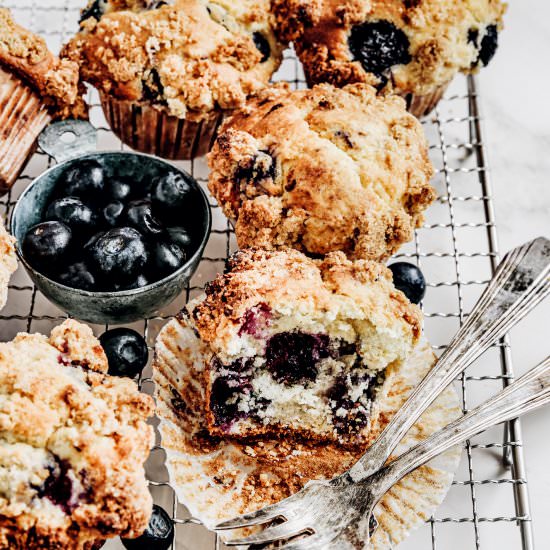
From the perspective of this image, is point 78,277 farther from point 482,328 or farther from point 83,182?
point 482,328

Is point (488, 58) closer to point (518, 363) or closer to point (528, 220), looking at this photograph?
point (528, 220)

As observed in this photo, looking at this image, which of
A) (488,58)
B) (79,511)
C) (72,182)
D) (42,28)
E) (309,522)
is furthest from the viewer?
(42,28)

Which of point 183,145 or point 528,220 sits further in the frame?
point 528,220

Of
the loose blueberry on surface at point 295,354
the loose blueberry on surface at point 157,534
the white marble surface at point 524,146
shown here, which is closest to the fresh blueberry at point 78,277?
the loose blueberry on surface at point 295,354

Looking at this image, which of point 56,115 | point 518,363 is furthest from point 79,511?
point 518,363

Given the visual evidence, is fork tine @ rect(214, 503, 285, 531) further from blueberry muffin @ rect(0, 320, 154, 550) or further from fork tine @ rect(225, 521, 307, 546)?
blueberry muffin @ rect(0, 320, 154, 550)

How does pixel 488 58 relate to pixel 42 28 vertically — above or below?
above

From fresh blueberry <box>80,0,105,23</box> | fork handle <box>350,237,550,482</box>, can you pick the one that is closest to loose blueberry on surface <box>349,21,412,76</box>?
fork handle <box>350,237,550,482</box>
